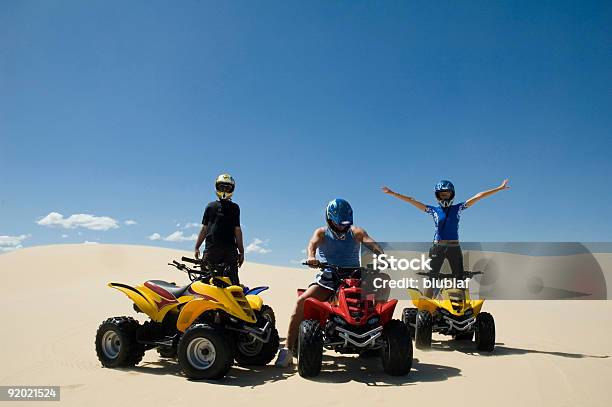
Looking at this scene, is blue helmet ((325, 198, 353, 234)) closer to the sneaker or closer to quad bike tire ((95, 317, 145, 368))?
the sneaker

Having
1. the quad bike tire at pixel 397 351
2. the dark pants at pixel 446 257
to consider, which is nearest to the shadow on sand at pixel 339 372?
the quad bike tire at pixel 397 351

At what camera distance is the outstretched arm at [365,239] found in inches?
237

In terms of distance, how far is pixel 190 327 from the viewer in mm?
5383

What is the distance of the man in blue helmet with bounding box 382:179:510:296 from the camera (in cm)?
796

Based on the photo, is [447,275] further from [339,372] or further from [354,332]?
[354,332]

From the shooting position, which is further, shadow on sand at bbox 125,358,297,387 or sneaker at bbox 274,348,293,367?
sneaker at bbox 274,348,293,367

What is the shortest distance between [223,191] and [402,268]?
12.5ft

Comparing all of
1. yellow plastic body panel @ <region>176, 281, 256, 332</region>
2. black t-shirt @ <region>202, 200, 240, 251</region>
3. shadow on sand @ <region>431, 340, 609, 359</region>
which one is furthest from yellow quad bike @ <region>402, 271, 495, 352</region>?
black t-shirt @ <region>202, 200, 240, 251</region>

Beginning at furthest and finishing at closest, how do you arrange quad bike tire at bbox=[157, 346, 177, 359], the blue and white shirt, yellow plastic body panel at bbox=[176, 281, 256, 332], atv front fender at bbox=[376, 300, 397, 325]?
the blue and white shirt < quad bike tire at bbox=[157, 346, 177, 359] < yellow plastic body panel at bbox=[176, 281, 256, 332] < atv front fender at bbox=[376, 300, 397, 325]

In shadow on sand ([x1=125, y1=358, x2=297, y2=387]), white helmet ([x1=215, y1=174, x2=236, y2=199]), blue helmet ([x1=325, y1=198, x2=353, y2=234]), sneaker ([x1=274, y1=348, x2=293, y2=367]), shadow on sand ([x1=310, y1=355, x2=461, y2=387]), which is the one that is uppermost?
white helmet ([x1=215, y1=174, x2=236, y2=199])

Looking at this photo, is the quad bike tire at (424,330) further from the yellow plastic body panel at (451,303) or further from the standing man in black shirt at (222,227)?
the standing man in black shirt at (222,227)

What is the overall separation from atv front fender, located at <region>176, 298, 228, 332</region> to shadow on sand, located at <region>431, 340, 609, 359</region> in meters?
3.91

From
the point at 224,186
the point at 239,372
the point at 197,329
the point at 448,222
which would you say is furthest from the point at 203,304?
→ the point at 448,222

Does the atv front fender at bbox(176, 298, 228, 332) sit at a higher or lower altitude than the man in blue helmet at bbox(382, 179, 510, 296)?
lower
